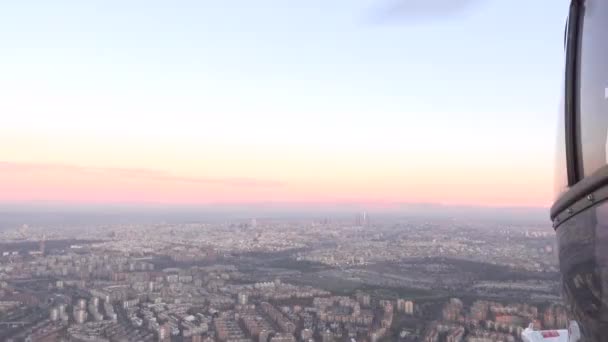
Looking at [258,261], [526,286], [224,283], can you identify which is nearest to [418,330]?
[526,286]

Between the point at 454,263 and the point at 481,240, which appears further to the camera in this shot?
the point at 481,240

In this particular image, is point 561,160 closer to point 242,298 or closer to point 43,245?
point 242,298

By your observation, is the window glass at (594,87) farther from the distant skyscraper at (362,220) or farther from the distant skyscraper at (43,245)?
the distant skyscraper at (362,220)

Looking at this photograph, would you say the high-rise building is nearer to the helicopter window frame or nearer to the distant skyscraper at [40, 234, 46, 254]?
the helicopter window frame

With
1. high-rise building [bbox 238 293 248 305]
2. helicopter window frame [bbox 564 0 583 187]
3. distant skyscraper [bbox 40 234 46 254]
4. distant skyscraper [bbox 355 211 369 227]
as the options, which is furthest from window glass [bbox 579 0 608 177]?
distant skyscraper [bbox 355 211 369 227]

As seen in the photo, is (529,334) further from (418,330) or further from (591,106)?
(418,330)

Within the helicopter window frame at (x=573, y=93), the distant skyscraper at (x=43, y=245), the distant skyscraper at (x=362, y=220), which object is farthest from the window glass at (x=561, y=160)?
the distant skyscraper at (x=362, y=220)

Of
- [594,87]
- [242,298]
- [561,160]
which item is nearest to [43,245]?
[242,298]

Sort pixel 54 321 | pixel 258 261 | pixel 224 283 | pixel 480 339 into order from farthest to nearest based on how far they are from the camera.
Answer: pixel 258 261
pixel 224 283
pixel 54 321
pixel 480 339

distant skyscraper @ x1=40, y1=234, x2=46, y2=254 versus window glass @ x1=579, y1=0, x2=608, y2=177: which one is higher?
window glass @ x1=579, y1=0, x2=608, y2=177
